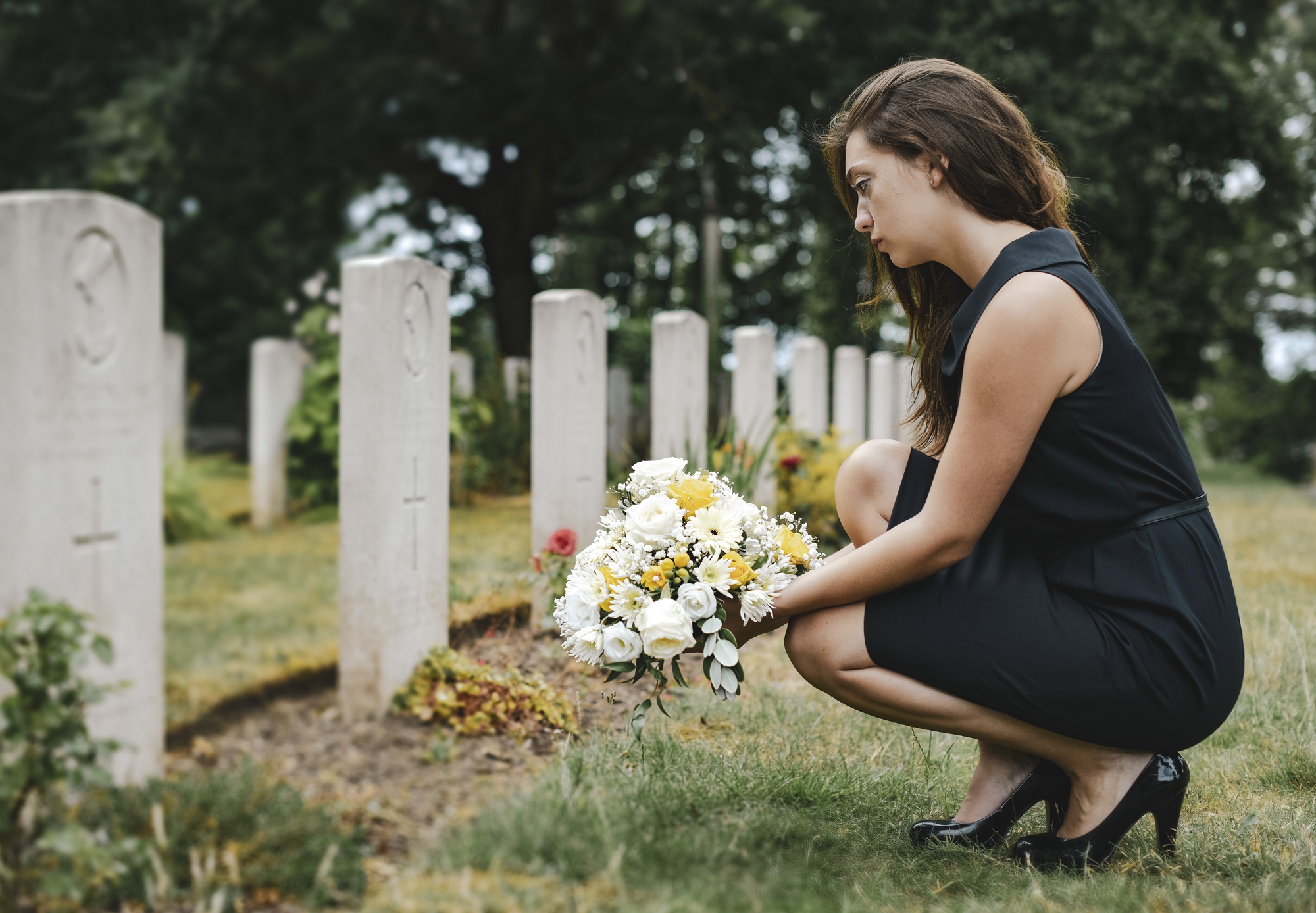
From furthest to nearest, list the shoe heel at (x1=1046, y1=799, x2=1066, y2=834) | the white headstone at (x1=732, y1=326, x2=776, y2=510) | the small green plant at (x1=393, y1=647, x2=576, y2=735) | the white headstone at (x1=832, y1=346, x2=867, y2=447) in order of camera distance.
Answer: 1. the white headstone at (x1=832, y1=346, x2=867, y2=447)
2. the white headstone at (x1=732, y1=326, x2=776, y2=510)
3. the small green plant at (x1=393, y1=647, x2=576, y2=735)
4. the shoe heel at (x1=1046, y1=799, x2=1066, y2=834)

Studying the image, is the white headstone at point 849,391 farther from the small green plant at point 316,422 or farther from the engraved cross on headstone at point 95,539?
the engraved cross on headstone at point 95,539

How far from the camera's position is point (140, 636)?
227 centimetres

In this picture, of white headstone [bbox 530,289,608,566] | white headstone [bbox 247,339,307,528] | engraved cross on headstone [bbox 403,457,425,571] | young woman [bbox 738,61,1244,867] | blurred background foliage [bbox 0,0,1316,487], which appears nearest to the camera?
young woman [bbox 738,61,1244,867]

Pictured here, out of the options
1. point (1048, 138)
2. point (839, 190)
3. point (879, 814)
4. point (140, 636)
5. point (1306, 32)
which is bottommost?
point (879, 814)

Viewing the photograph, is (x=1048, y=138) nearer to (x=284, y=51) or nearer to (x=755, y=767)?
(x=284, y=51)

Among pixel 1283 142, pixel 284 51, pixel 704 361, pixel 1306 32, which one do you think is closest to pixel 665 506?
pixel 704 361

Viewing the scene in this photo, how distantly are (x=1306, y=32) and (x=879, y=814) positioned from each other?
2624 centimetres

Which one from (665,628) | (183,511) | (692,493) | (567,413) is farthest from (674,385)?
(665,628)

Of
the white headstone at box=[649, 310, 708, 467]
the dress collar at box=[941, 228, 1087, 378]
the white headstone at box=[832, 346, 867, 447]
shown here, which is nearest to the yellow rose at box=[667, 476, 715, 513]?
the dress collar at box=[941, 228, 1087, 378]

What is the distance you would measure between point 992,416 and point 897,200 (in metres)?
0.58

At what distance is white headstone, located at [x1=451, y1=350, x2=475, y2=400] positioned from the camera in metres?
7.71

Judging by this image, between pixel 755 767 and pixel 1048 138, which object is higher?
pixel 1048 138

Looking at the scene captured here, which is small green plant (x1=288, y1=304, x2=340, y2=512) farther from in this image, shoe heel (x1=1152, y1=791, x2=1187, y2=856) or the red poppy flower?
shoe heel (x1=1152, y1=791, x2=1187, y2=856)

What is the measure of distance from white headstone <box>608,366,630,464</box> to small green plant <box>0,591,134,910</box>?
738 centimetres
